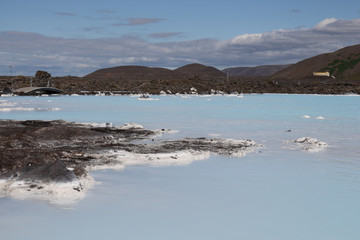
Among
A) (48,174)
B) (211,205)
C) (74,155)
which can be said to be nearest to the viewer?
(211,205)

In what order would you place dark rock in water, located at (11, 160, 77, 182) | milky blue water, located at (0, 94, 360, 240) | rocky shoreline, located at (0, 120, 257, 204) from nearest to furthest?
milky blue water, located at (0, 94, 360, 240)
rocky shoreline, located at (0, 120, 257, 204)
dark rock in water, located at (11, 160, 77, 182)

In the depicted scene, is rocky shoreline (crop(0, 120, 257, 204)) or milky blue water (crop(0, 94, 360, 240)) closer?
milky blue water (crop(0, 94, 360, 240))

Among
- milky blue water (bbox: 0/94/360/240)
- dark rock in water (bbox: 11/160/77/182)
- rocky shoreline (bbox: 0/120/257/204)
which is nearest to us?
milky blue water (bbox: 0/94/360/240)

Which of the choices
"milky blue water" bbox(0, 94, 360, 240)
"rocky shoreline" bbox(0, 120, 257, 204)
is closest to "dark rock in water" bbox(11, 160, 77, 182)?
"rocky shoreline" bbox(0, 120, 257, 204)

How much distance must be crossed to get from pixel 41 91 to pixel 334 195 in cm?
6719

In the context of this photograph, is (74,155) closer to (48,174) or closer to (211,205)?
(48,174)

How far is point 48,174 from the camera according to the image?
861 centimetres

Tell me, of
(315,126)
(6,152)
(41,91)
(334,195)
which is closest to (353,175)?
(334,195)

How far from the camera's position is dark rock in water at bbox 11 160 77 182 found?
27.7 feet

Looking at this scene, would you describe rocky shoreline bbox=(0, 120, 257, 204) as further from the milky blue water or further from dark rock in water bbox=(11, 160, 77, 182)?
the milky blue water

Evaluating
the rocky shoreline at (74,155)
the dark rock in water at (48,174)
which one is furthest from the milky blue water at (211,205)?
the dark rock in water at (48,174)

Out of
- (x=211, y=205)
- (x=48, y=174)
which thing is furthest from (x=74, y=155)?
(x=211, y=205)

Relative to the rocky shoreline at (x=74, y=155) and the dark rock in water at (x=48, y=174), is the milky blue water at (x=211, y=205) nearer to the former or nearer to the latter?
the rocky shoreline at (x=74, y=155)

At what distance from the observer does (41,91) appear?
69.9 metres
